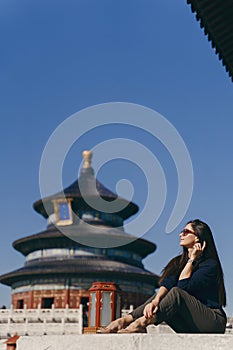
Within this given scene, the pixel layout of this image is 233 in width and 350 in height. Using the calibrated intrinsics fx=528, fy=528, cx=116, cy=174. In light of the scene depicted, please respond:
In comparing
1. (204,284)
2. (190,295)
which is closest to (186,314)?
(190,295)

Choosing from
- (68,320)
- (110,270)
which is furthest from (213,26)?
(110,270)

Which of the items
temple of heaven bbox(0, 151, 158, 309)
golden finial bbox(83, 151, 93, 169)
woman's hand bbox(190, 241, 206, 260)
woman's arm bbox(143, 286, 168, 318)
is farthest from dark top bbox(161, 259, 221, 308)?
golden finial bbox(83, 151, 93, 169)

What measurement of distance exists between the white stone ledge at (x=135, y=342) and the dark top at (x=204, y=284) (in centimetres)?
49

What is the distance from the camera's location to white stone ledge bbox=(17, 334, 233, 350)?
2.33m

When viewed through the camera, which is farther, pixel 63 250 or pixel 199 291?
pixel 63 250

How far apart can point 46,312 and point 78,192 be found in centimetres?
1383

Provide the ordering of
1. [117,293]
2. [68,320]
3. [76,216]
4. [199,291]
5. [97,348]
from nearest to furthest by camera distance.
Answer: [97,348] → [199,291] → [117,293] → [68,320] → [76,216]

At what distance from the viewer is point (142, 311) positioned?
2.94 meters

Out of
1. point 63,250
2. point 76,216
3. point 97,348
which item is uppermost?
point 76,216

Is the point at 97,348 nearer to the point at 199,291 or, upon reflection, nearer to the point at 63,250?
the point at 199,291

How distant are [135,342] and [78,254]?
91.0 ft

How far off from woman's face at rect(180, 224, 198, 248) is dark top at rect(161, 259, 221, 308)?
19 cm

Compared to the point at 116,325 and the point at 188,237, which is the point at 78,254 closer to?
the point at 188,237

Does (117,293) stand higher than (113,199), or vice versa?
(113,199)
